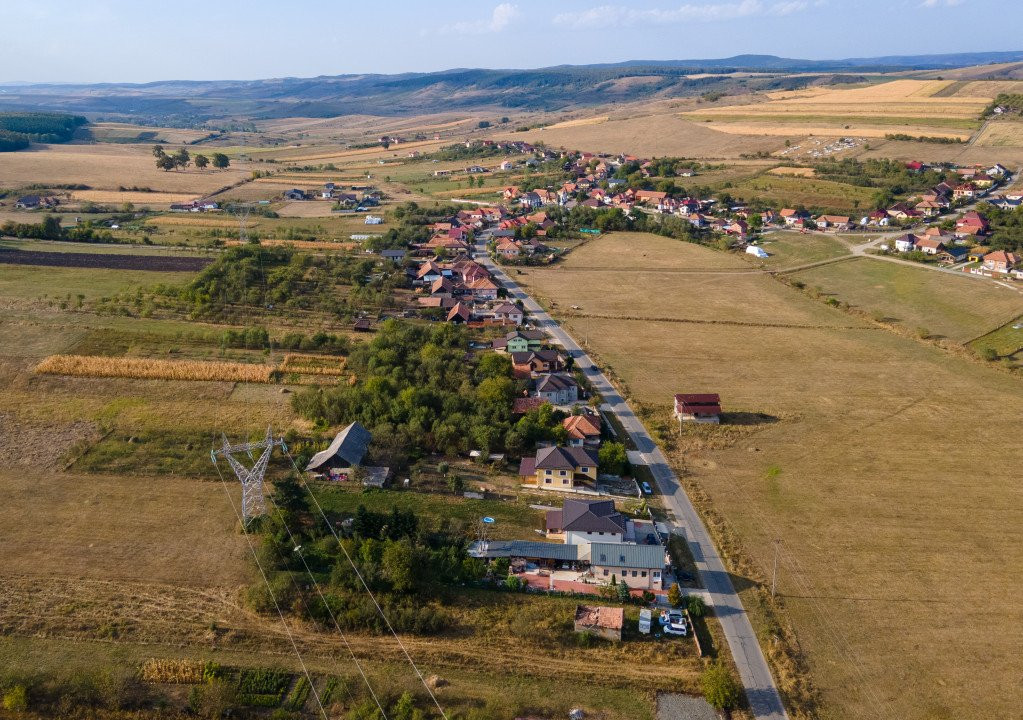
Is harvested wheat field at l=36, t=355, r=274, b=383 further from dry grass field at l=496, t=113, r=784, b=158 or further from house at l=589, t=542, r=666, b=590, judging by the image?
dry grass field at l=496, t=113, r=784, b=158

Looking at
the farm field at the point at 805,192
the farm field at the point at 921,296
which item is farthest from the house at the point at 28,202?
the farm field at the point at 921,296

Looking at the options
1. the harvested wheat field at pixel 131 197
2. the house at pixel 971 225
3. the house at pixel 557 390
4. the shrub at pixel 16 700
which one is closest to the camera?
the shrub at pixel 16 700

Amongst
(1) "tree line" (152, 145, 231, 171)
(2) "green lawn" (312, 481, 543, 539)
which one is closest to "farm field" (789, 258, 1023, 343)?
(2) "green lawn" (312, 481, 543, 539)

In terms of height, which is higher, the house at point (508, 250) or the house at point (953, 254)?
the house at point (508, 250)

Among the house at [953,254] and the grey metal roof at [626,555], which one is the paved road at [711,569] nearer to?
the grey metal roof at [626,555]

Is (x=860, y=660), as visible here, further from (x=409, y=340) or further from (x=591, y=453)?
(x=409, y=340)

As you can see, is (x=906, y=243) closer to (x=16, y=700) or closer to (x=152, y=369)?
(x=152, y=369)

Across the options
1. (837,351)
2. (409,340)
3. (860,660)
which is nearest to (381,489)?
(409,340)
